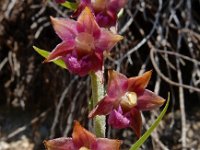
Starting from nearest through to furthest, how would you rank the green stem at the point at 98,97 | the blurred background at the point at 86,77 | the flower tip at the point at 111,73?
the flower tip at the point at 111,73
the green stem at the point at 98,97
the blurred background at the point at 86,77

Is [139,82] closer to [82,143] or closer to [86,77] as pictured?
[82,143]

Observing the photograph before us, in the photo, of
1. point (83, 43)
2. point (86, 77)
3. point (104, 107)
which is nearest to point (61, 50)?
point (83, 43)

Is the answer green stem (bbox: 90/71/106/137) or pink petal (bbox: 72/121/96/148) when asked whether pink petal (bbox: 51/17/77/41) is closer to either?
green stem (bbox: 90/71/106/137)

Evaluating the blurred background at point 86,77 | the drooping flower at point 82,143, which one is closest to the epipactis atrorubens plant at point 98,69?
the drooping flower at point 82,143

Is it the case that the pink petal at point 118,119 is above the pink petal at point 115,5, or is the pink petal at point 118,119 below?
below

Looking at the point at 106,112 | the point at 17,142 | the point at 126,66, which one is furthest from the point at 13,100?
the point at 106,112

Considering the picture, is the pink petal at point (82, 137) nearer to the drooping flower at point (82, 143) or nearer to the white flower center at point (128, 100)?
the drooping flower at point (82, 143)

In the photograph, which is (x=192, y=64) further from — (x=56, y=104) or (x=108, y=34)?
(x=108, y=34)

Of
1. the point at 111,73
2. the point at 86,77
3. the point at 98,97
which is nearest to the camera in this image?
the point at 111,73
